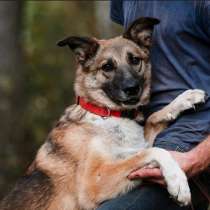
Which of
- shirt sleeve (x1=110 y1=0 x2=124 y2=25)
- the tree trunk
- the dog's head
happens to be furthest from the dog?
the tree trunk

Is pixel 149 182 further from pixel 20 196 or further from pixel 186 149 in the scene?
pixel 20 196

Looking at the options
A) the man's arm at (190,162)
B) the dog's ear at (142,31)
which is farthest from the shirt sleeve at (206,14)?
the man's arm at (190,162)

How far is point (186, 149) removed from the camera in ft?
18.1

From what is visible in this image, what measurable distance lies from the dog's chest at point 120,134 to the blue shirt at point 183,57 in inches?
9.6

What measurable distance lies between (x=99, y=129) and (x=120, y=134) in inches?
6.2

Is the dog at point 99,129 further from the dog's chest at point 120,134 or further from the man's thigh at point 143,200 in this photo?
the man's thigh at point 143,200

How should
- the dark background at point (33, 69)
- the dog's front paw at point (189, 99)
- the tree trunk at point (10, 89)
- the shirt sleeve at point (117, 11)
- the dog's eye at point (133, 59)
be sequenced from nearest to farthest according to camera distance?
1. the dog's front paw at point (189, 99)
2. the dog's eye at point (133, 59)
3. the shirt sleeve at point (117, 11)
4. the tree trunk at point (10, 89)
5. the dark background at point (33, 69)

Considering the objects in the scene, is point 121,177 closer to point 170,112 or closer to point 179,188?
point 179,188

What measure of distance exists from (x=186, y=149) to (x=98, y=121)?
0.79 metres

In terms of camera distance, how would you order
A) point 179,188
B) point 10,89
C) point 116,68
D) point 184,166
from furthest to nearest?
point 10,89, point 116,68, point 184,166, point 179,188

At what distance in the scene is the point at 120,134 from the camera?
5969 millimetres

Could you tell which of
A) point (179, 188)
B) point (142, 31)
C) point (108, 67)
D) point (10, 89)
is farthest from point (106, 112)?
point (10, 89)

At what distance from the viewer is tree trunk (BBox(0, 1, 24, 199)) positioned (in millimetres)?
11617

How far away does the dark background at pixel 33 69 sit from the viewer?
1183 cm
